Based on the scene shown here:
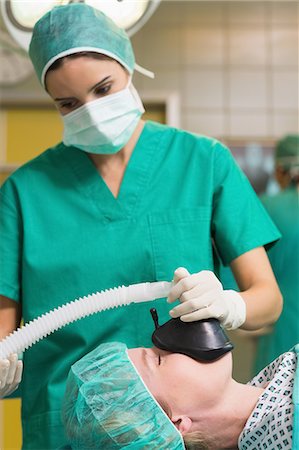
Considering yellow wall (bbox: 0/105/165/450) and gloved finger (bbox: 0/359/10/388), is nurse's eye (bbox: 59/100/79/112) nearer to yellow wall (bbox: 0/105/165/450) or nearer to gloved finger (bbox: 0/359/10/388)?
gloved finger (bbox: 0/359/10/388)

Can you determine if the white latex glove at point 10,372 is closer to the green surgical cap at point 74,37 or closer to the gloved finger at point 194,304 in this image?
the gloved finger at point 194,304

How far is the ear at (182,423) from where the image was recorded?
1.21 metres

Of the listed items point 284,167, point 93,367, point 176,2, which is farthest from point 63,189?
point 176,2

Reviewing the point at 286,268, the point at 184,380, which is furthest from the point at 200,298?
the point at 286,268

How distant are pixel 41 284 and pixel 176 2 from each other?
3204mm

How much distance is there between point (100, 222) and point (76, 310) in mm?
332

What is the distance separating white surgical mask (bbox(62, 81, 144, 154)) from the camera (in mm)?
1477

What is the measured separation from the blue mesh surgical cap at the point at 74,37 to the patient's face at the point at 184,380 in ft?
2.22

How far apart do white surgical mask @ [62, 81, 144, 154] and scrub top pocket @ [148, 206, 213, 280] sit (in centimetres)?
19

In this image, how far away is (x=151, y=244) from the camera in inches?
58.9

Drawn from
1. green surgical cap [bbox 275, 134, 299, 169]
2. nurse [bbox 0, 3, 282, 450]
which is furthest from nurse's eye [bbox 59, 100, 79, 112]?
green surgical cap [bbox 275, 134, 299, 169]

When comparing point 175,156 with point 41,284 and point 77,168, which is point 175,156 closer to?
point 77,168

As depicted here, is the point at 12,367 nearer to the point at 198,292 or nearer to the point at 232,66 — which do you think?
the point at 198,292

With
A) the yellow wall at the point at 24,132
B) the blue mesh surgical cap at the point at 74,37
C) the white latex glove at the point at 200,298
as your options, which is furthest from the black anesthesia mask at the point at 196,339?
the yellow wall at the point at 24,132
